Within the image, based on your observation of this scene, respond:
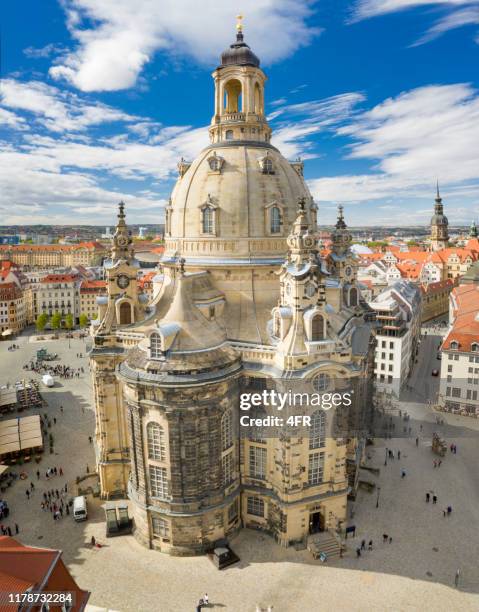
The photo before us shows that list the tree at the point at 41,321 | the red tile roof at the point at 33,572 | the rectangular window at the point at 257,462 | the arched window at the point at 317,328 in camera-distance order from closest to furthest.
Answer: the red tile roof at the point at 33,572, the arched window at the point at 317,328, the rectangular window at the point at 257,462, the tree at the point at 41,321

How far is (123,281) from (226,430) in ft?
59.0

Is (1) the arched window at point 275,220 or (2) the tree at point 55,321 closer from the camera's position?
(1) the arched window at point 275,220

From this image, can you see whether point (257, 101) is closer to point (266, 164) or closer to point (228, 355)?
point (266, 164)

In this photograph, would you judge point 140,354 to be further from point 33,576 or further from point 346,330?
point 346,330

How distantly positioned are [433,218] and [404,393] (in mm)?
129349

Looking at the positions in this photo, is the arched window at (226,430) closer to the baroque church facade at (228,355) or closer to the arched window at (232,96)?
the baroque church facade at (228,355)

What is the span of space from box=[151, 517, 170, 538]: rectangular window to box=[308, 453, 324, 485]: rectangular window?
514 inches

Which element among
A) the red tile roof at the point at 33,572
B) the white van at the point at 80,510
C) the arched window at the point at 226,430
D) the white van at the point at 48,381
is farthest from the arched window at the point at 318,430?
the white van at the point at 48,381

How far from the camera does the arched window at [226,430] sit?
132ft

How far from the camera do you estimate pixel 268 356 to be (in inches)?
1606

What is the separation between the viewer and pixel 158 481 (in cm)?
3962

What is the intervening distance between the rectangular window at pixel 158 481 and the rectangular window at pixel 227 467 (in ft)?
16.8

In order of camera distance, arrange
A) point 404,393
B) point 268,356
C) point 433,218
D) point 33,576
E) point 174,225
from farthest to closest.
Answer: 1. point 433,218
2. point 404,393
3. point 174,225
4. point 268,356
5. point 33,576

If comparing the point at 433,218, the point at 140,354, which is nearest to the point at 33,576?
the point at 140,354
